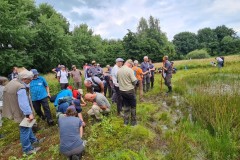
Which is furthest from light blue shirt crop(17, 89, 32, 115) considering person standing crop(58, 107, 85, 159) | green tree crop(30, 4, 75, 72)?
green tree crop(30, 4, 75, 72)

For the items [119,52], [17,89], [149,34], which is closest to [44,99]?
[17,89]

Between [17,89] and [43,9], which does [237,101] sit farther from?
[43,9]

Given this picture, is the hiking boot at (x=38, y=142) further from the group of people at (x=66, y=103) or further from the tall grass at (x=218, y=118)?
the tall grass at (x=218, y=118)

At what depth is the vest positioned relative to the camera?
5.09 meters

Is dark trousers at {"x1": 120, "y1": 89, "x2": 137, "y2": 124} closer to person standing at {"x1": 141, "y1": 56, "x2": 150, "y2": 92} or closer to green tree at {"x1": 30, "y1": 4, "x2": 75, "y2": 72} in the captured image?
person standing at {"x1": 141, "y1": 56, "x2": 150, "y2": 92}

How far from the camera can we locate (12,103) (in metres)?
5.13

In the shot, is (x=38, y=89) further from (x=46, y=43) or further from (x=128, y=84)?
(x=46, y=43)

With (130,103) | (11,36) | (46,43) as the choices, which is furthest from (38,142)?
(46,43)

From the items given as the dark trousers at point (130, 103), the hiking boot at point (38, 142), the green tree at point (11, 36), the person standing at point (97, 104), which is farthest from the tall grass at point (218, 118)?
the green tree at point (11, 36)

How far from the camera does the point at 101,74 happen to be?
10.9 meters

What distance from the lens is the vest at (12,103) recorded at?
509 cm

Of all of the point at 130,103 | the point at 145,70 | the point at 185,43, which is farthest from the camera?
the point at 185,43

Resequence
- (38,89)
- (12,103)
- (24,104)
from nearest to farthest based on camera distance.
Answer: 1. (24,104)
2. (12,103)
3. (38,89)

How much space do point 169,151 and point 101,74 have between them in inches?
257
